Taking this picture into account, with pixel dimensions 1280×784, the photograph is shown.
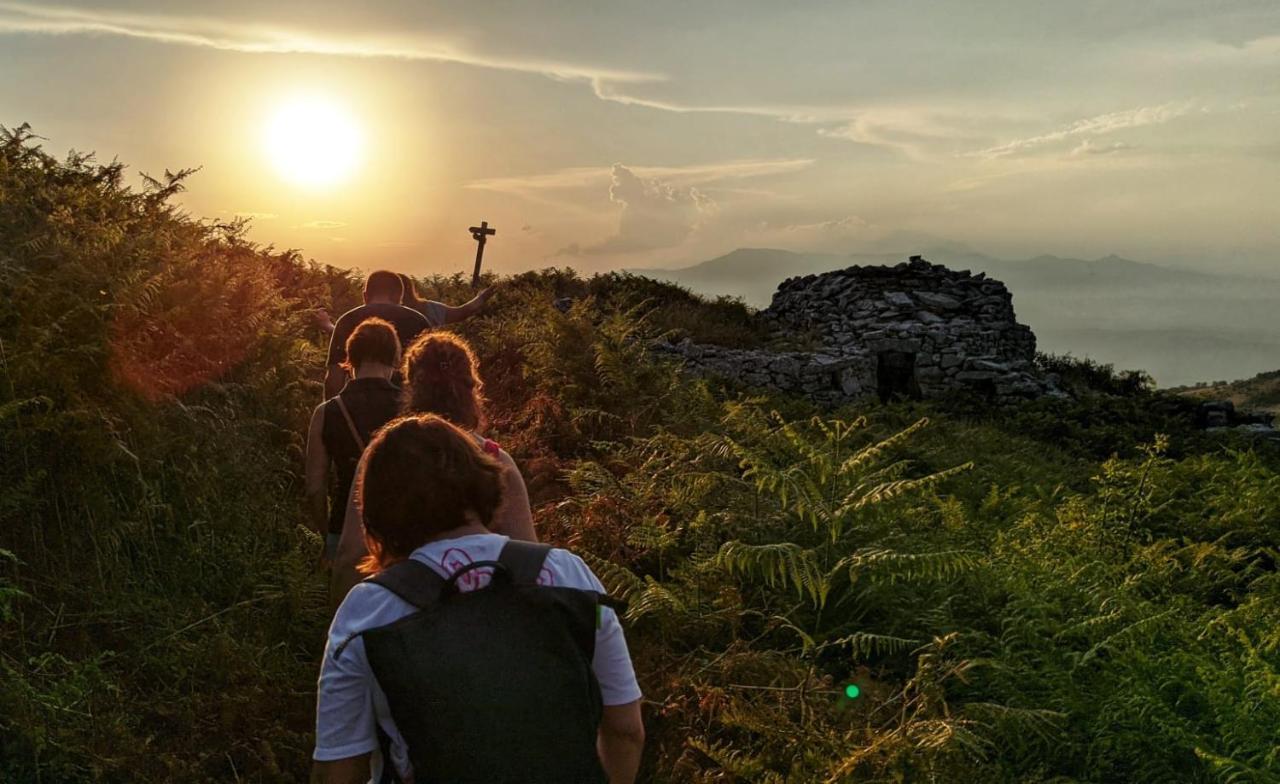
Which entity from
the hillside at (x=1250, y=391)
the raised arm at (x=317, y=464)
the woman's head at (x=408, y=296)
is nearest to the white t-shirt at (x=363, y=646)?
the raised arm at (x=317, y=464)

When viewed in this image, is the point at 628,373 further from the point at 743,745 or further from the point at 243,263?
the point at 743,745

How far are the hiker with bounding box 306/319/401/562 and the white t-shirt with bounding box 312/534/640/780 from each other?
2.47m

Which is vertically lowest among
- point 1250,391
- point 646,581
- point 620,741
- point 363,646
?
point 1250,391

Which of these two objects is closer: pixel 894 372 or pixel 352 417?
pixel 352 417

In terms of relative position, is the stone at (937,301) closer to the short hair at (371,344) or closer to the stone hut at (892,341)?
the stone hut at (892,341)

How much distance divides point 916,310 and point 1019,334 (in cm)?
383

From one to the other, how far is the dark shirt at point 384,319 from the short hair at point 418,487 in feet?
13.7

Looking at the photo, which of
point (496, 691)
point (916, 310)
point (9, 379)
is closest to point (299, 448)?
point (9, 379)

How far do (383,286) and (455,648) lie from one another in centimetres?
502

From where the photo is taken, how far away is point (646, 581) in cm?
559

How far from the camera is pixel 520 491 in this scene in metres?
3.60

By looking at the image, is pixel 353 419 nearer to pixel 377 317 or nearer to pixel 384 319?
pixel 377 317

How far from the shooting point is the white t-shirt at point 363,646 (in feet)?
7.22

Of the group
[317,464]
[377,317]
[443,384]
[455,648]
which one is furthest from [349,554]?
[377,317]
